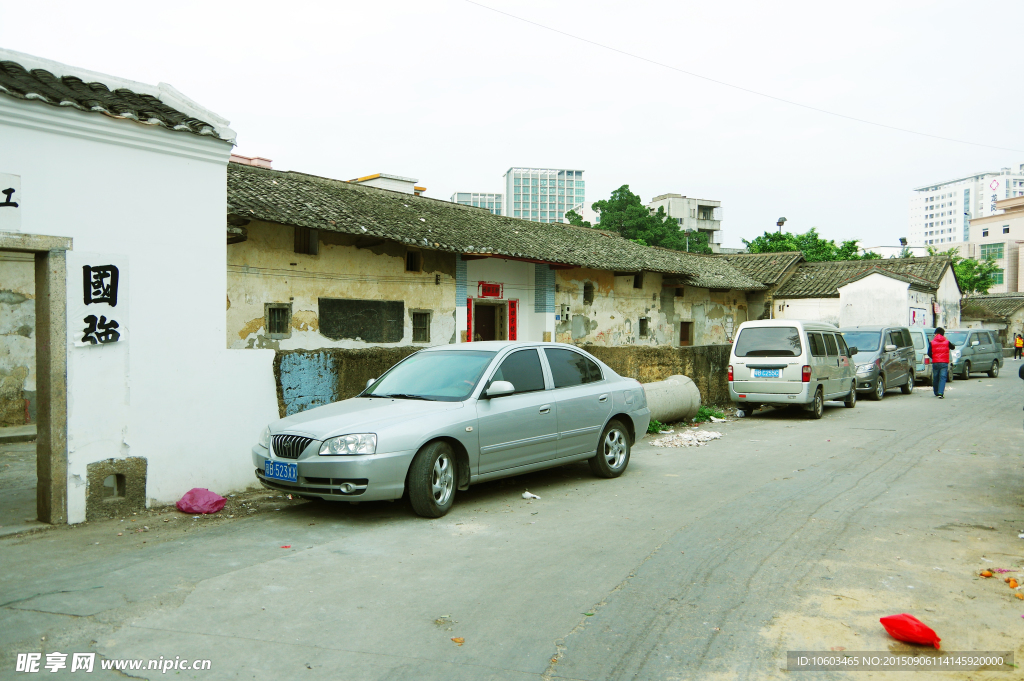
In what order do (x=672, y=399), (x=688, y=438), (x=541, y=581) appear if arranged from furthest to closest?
(x=672, y=399) → (x=688, y=438) → (x=541, y=581)

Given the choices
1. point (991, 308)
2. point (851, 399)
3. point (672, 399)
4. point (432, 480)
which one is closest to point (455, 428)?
point (432, 480)

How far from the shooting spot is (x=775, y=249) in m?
46.5

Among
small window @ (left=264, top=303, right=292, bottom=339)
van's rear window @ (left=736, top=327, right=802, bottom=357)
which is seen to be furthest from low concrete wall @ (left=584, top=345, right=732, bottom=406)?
small window @ (left=264, top=303, right=292, bottom=339)

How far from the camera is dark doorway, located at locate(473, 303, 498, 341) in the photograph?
21375 millimetres

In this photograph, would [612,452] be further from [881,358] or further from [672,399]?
[881,358]

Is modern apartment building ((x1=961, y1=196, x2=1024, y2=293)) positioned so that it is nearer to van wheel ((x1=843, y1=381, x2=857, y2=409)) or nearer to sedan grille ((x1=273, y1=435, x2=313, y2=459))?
van wheel ((x1=843, y1=381, x2=857, y2=409))

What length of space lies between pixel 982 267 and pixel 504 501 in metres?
61.4

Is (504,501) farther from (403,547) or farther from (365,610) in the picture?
(365,610)

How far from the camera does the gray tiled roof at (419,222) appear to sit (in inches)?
573

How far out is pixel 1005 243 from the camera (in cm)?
7312

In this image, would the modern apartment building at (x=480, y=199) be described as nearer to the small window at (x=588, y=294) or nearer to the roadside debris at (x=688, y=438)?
the small window at (x=588, y=294)

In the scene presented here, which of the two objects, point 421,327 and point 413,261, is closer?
point 413,261

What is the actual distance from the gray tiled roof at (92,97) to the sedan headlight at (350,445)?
3542 mm

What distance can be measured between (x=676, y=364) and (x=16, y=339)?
12293mm
